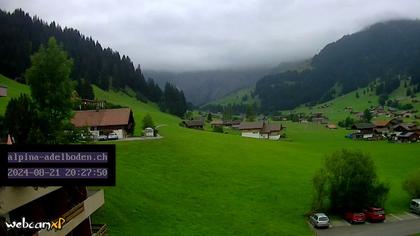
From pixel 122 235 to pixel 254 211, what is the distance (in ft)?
67.0

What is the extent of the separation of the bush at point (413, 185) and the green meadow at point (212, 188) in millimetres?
1790

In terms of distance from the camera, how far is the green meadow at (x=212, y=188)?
5131 cm

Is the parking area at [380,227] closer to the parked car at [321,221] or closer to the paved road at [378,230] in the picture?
the paved road at [378,230]

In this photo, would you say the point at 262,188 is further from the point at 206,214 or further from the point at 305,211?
the point at 206,214

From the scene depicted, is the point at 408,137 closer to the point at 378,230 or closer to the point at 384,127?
the point at 384,127

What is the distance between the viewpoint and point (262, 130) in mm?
161250

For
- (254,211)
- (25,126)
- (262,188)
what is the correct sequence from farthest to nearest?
1. (262,188)
2. (254,211)
3. (25,126)

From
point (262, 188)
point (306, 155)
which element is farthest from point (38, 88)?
point (306, 155)

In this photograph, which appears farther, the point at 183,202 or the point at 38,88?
the point at 183,202

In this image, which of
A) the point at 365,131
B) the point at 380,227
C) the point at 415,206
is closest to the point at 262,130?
the point at 365,131

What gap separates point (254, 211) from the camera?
59.6 meters

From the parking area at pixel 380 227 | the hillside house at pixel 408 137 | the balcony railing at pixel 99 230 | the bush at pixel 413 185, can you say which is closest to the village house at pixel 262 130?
the hillside house at pixel 408 137

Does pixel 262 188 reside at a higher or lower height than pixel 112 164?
lower
